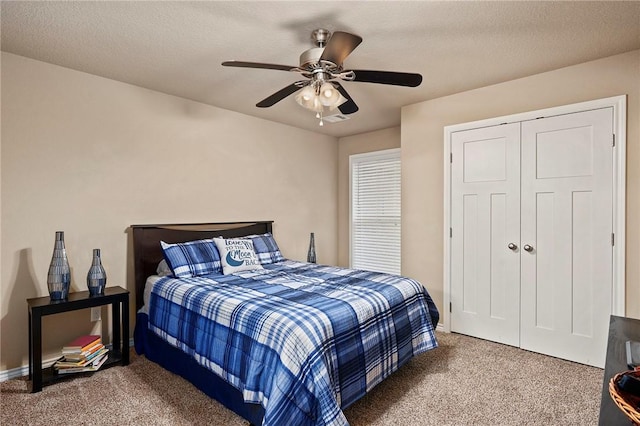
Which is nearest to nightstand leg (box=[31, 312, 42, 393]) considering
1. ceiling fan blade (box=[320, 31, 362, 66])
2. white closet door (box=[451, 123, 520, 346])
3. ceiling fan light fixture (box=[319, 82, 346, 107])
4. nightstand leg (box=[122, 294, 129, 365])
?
nightstand leg (box=[122, 294, 129, 365])

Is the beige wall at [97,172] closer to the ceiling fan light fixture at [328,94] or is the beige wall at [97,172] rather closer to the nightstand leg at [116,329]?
the nightstand leg at [116,329]

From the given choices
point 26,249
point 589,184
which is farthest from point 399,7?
point 26,249

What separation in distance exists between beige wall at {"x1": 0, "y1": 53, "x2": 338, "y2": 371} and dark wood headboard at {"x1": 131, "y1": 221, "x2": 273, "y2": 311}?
112 mm

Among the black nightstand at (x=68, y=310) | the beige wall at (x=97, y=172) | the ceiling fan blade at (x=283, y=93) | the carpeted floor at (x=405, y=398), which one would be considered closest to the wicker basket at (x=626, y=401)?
the carpeted floor at (x=405, y=398)

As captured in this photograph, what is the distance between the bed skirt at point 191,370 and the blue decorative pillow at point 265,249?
118 centimetres

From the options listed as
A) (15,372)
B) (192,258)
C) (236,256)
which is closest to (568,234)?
(236,256)

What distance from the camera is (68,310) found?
257 centimetres

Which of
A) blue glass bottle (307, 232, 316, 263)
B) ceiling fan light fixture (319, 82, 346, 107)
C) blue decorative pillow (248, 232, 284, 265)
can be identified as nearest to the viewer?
ceiling fan light fixture (319, 82, 346, 107)

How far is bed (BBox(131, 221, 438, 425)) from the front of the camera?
1.80 metres

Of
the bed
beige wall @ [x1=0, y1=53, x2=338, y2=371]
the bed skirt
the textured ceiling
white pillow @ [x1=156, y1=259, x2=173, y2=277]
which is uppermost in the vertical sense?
the textured ceiling

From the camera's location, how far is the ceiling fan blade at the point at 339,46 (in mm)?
1795

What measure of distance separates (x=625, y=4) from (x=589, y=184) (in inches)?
52.0

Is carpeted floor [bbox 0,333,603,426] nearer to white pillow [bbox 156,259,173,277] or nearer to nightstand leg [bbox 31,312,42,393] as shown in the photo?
nightstand leg [bbox 31,312,42,393]

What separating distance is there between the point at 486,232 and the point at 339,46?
237 centimetres
